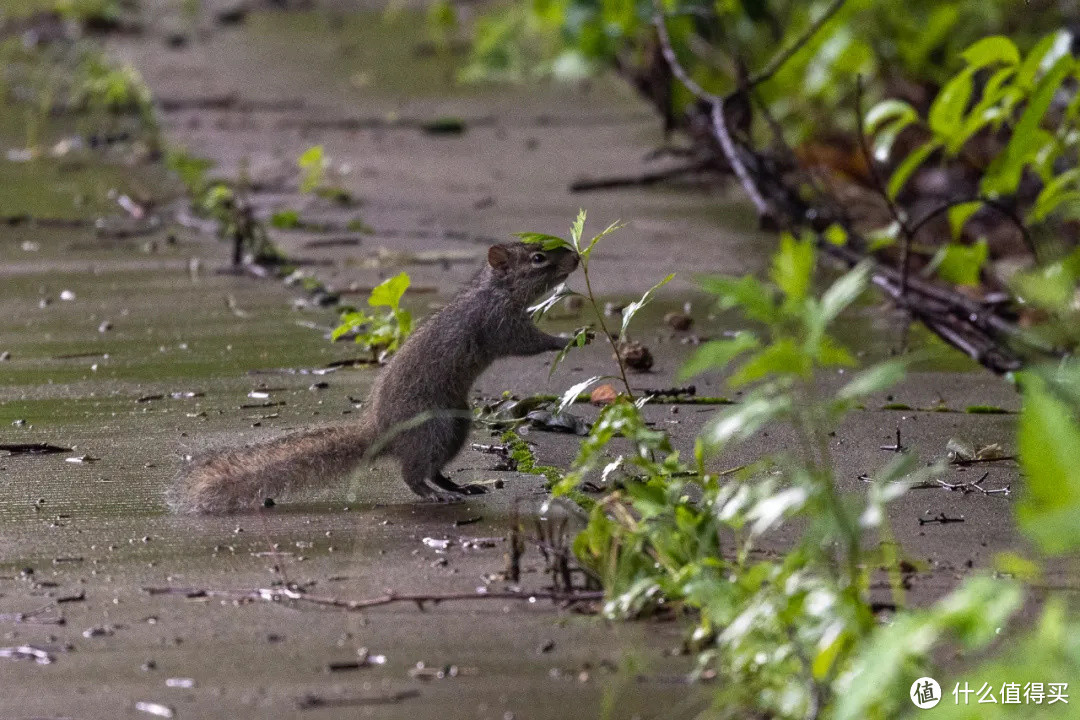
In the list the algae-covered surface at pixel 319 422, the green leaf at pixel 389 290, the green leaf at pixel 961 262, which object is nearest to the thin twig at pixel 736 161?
the algae-covered surface at pixel 319 422

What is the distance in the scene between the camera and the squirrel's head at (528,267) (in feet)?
16.6

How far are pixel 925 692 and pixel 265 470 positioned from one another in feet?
7.00

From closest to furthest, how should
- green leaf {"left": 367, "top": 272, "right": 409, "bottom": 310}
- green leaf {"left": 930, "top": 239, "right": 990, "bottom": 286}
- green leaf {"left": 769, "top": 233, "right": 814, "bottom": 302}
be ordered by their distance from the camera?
1. green leaf {"left": 769, "top": 233, "right": 814, "bottom": 302}
2. green leaf {"left": 367, "top": 272, "right": 409, "bottom": 310}
3. green leaf {"left": 930, "top": 239, "right": 990, "bottom": 286}

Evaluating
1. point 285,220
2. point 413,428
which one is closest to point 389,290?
point 413,428

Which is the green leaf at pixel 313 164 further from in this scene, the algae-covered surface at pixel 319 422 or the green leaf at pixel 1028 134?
the green leaf at pixel 1028 134

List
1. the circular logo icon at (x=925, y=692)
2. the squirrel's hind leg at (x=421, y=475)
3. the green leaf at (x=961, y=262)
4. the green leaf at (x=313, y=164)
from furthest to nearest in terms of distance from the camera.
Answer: the green leaf at (x=313, y=164) → the green leaf at (x=961, y=262) → the squirrel's hind leg at (x=421, y=475) → the circular logo icon at (x=925, y=692)

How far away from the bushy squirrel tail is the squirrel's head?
981 millimetres

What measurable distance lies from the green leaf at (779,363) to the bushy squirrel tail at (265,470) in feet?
6.68

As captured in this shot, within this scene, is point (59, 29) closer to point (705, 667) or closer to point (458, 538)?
point (458, 538)

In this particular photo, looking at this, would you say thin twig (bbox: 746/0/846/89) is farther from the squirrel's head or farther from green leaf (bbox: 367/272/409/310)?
green leaf (bbox: 367/272/409/310)

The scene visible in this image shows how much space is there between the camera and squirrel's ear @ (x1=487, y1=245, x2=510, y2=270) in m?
5.05

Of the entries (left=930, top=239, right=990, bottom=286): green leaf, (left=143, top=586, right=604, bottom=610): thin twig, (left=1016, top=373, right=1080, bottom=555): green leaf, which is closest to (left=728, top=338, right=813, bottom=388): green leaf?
(left=1016, top=373, right=1080, bottom=555): green leaf

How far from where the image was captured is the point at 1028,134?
5.42 metres

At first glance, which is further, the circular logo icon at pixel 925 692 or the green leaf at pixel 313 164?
the green leaf at pixel 313 164
